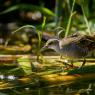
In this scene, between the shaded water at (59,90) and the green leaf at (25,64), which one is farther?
the green leaf at (25,64)

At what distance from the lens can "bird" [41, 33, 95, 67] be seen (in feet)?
5.39

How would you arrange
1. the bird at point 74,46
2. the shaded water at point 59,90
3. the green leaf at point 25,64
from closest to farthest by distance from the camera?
the shaded water at point 59,90 → the bird at point 74,46 → the green leaf at point 25,64

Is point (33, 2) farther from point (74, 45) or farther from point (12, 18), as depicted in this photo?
point (74, 45)

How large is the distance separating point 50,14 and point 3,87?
1457 mm

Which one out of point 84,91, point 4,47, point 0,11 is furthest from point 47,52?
point 0,11

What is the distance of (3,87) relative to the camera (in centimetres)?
159

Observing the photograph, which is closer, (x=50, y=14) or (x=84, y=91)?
(x=84, y=91)

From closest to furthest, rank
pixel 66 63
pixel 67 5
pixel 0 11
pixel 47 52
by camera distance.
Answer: pixel 66 63 < pixel 47 52 < pixel 67 5 < pixel 0 11

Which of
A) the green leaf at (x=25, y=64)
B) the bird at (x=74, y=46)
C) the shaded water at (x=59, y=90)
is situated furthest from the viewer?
the green leaf at (x=25, y=64)

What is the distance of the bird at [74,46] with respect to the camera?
164cm

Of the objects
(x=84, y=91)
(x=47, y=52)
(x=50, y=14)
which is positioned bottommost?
(x=84, y=91)

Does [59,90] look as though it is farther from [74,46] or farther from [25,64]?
[25,64]

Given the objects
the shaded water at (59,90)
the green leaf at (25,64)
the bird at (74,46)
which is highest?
the bird at (74,46)

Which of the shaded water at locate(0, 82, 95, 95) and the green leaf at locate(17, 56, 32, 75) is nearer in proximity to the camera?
the shaded water at locate(0, 82, 95, 95)
